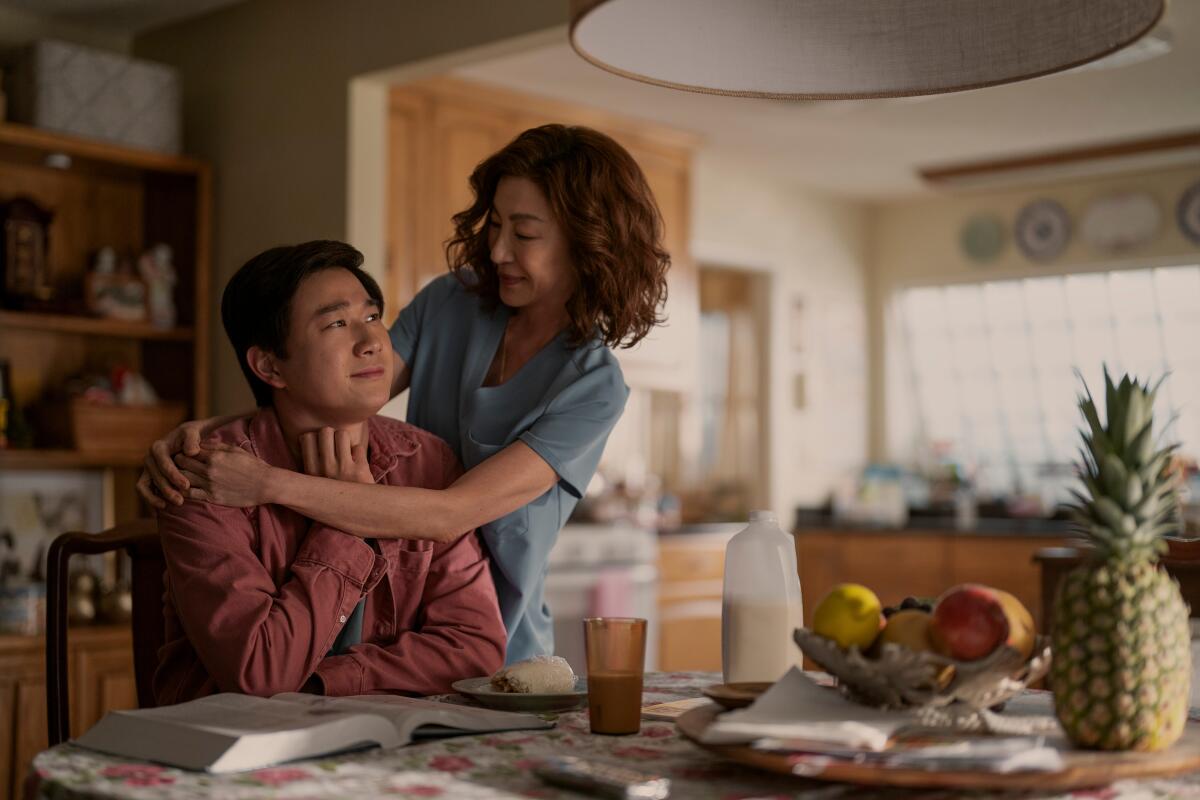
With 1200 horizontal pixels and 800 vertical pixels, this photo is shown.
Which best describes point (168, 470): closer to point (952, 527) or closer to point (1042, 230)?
point (952, 527)

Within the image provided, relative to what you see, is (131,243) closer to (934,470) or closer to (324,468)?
(324,468)

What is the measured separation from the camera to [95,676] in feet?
12.0

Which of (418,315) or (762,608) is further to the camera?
(418,315)

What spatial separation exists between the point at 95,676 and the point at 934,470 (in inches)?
180

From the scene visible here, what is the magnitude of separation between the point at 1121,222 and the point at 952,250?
91 centimetres

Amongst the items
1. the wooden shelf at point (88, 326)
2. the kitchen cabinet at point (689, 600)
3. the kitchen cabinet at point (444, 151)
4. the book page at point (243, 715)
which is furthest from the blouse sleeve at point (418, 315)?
the kitchen cabinet at point (689, 600)

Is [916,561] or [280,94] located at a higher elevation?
[280,94]

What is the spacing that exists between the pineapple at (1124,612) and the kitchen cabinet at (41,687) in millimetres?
2831

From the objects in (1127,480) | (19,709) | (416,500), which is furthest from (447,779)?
(19,709)

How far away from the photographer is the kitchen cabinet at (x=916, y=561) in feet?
18.9

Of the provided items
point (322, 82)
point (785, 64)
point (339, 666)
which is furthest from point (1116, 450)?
point (322, 82)

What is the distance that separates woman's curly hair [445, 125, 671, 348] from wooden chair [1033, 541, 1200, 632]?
744mm

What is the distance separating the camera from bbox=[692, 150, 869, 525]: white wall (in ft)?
21.1

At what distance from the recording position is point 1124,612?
1.16 metres
